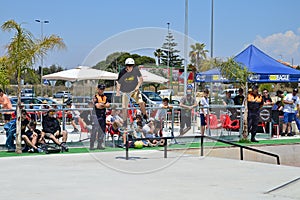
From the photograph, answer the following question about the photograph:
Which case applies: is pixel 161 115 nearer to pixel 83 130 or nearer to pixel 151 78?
pixel 83 130

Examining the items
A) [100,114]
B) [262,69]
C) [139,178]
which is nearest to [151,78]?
[139,178]

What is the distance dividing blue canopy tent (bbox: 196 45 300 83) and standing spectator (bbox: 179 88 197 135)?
605cm

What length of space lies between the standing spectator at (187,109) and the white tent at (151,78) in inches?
104

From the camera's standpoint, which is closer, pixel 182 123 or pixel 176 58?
pixel 176 58

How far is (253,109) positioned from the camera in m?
17.2

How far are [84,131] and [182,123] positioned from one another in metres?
2.61

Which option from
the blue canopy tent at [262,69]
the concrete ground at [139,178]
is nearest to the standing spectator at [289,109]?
the blue canopy tent at [262,69]

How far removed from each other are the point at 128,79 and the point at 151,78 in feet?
1.33

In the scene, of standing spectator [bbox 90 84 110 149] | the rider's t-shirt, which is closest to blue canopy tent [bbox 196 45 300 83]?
standing spectator [bbox 90 84 110 149]

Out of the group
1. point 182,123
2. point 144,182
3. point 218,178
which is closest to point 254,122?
point 182,123

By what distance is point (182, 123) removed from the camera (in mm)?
13766

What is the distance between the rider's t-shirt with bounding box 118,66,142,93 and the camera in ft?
29.0

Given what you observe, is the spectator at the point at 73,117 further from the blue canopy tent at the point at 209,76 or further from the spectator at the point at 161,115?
the blue canopy tent at the point at 209,76

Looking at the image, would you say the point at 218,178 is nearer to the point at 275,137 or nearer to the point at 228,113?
the point at 228,113
